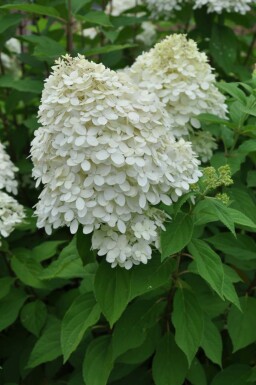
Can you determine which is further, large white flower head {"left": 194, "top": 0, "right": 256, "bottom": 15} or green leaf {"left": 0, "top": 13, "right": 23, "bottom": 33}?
large white flower head {"left": 194, "top": 0, "right": 256, "bottom": 15}

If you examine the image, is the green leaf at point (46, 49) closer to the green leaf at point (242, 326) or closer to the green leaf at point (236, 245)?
the green leaf at point (236, 245)

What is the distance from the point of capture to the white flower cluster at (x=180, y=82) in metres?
2.45

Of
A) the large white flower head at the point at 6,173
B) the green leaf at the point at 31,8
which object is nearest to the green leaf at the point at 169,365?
the large white flower head at the point at 6,173

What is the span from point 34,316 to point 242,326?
94cm

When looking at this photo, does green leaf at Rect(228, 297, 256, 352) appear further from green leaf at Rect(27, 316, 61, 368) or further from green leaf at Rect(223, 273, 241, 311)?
green leaf at Rect(27, 316, 61, 368)

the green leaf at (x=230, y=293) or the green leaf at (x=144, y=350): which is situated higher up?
the green leaf at (x=230, y=293)

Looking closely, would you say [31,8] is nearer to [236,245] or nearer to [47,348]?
[236,245]

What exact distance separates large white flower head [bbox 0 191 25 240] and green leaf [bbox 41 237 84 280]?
0.92 ft

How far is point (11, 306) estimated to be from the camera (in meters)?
2.56

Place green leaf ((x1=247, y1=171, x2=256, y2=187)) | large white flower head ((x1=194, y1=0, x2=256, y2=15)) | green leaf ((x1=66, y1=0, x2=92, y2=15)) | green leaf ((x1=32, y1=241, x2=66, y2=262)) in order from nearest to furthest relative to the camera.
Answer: green leaf ((x1=247, y1=171, x2=256, y2=187)) → green leaf ((x1=32, y1=241, x2=66, y2=262)) → green leaf ((x1=66, y1=0, x2=92, y2=15)) → large white flower head ((x1=194, y1=0, x2=256, y2=15))

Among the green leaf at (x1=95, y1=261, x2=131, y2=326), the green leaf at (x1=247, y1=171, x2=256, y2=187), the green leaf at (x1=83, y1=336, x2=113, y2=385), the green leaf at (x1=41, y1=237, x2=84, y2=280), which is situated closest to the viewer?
the green leaf at (x1=95, y1=261, x2=131, y2=326)

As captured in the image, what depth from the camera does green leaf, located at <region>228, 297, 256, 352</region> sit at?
2205 millimetres

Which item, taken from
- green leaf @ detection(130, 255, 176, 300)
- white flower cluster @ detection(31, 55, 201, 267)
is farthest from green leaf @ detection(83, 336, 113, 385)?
white flower cluster @ detection(31, 55, 201, 267)

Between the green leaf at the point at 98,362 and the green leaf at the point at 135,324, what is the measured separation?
77 mm
